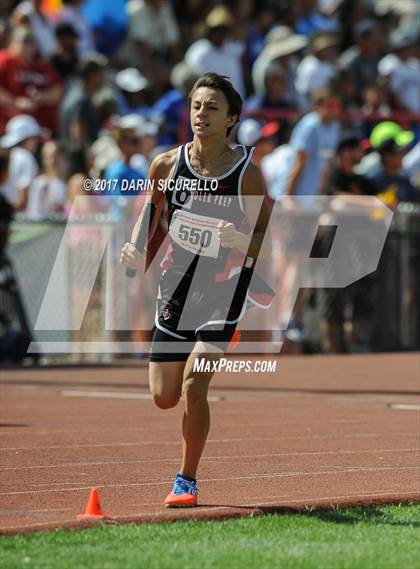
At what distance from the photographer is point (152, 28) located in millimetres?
20047

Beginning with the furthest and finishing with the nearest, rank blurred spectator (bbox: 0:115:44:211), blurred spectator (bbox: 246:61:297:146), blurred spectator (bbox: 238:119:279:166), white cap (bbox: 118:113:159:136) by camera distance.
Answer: blurred spectator (bbox: 246:61:297:146) < blurred spectator (bbox: 238:119:279:166) < blurred spectator (bbox: 0:115:44:211) < white cap (bbox: 118:113:159:136)

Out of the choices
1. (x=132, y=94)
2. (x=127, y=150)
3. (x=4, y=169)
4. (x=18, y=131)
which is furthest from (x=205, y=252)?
(x=132, y=94)

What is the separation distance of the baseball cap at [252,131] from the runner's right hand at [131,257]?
10.1 m

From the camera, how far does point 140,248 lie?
295 inches

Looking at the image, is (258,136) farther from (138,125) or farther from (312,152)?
(138,125)

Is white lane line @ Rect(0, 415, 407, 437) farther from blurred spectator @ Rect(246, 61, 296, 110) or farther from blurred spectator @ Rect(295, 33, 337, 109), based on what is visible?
blurred spectator @ Rect(295, 33, 337, 109)

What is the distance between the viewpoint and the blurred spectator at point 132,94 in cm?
1903

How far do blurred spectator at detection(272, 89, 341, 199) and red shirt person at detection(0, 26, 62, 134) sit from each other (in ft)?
10.6

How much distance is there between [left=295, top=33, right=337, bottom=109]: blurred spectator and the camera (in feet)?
64.8

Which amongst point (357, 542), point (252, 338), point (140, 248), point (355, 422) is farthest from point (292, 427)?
point (252, 338)

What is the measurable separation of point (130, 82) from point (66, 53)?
0.97 meters

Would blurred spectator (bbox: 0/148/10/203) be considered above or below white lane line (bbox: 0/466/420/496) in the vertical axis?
below

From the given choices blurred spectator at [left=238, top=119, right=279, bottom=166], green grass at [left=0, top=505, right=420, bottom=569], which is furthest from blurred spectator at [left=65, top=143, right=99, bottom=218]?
green grass at [left=0, top=505, right=420, bottom=569]

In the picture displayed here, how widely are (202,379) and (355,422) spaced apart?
4.20 meters
